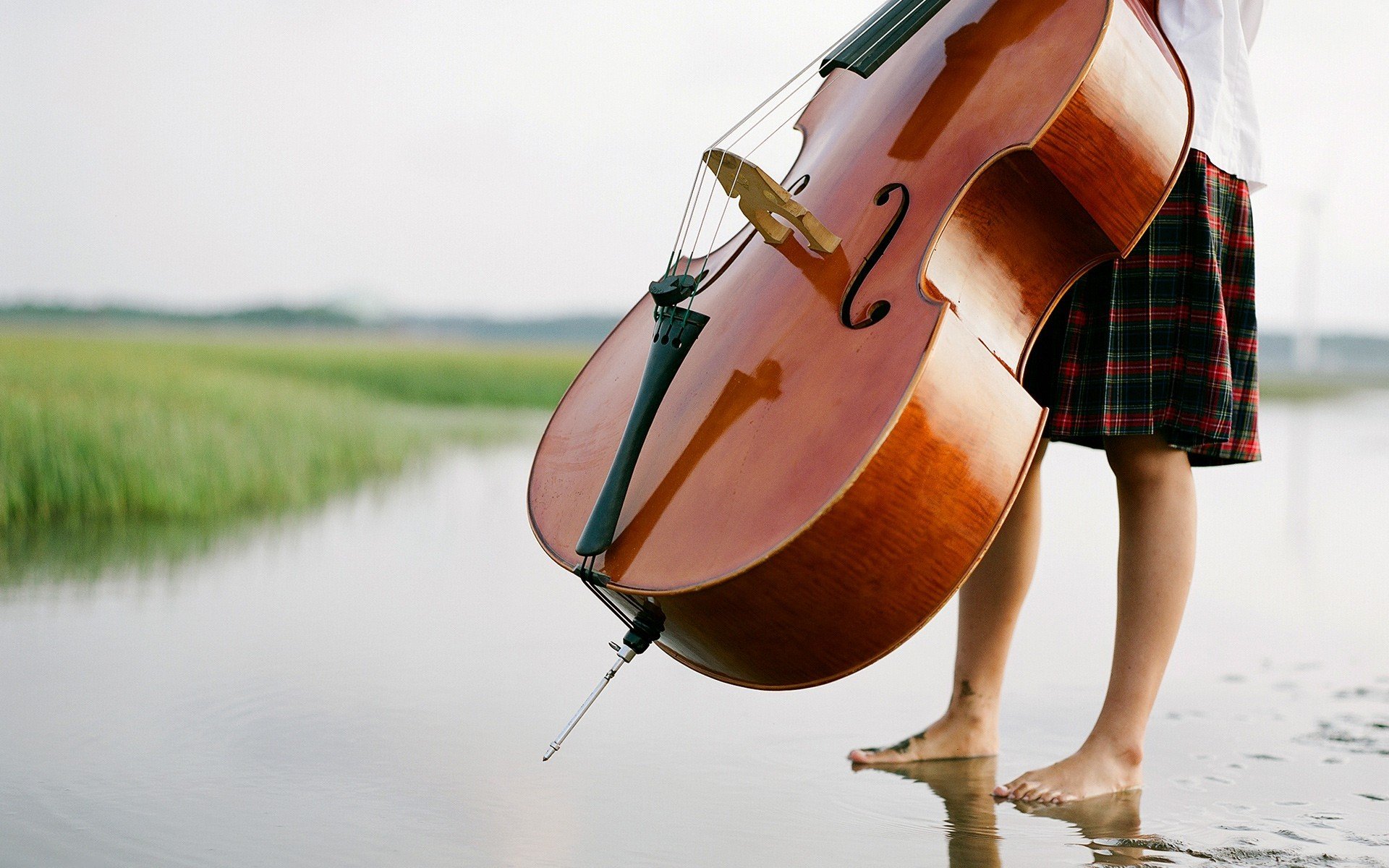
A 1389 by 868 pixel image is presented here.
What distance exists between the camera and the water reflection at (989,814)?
3.85ft

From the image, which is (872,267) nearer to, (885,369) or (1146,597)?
(885,369)

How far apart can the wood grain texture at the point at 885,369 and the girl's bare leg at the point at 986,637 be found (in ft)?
1.45

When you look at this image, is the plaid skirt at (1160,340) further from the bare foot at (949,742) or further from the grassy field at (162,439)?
the grassy field at (162,439)

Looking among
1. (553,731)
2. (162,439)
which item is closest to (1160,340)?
(553,731)

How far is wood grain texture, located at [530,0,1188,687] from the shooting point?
0.93m

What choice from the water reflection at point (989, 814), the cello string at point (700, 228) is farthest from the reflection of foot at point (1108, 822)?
the cello string at point (700, 228)

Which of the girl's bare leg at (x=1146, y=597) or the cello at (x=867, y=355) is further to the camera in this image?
the girl's bare leg at (x=1146, y=597)

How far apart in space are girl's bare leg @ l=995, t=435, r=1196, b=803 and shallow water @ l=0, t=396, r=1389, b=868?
2.8 inches

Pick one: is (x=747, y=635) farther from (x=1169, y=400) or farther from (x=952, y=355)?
(x=1169, y=400)

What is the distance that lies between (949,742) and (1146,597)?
1.02ft

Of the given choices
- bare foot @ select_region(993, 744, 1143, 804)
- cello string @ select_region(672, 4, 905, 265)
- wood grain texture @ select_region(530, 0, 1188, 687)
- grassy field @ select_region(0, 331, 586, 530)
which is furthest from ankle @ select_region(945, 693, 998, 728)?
grassy field @ select_region(0, 331, 586, 530)

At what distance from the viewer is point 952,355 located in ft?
3.15

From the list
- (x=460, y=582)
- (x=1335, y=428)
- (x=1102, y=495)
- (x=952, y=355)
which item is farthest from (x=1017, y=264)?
(x=1335, y=428)

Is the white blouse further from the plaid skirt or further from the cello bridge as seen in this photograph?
the cello bridge
